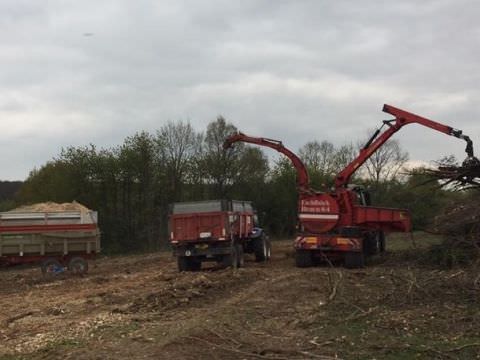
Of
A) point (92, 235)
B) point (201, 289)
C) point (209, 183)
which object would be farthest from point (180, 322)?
point (209, 183)

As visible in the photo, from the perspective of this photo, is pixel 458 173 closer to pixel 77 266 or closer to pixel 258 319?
pixel 258 319

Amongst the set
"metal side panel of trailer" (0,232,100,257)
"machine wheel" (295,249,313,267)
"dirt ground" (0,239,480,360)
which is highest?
"metal side panel of trailer" (0,232,100,257)

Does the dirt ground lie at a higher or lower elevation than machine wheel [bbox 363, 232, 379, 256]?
lower

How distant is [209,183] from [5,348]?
36082mm

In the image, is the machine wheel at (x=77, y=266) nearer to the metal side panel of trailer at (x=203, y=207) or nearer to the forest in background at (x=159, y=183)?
the metal side panel of trailer at (x=203, y=207)

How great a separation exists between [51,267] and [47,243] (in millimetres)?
816

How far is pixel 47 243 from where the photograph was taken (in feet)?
69.3

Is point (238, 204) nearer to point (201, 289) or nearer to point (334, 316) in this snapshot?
point (201, 289)

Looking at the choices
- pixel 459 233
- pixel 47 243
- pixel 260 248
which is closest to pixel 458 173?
pixel 459 233

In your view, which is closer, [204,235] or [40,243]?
[204,235]

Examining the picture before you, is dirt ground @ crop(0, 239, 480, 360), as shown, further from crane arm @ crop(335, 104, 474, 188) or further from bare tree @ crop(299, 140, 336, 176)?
bare tree @ crop(299, 140, 336, 176)

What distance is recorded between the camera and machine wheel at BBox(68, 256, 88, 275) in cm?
2106

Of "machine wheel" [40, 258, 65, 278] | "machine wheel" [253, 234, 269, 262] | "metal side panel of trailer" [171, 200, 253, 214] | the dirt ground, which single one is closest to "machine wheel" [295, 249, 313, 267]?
"metal side panel of trailer" [171, 200, 253, 214]

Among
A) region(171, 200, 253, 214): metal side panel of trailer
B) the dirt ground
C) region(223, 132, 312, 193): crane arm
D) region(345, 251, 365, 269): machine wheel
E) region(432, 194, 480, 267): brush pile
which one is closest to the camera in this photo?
the dirt ground
